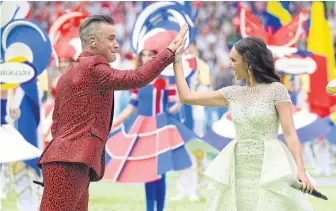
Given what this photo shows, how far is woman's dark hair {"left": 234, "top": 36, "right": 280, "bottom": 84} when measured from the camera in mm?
4414

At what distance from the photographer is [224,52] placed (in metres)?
16.2

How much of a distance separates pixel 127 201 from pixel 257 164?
477 centimetres

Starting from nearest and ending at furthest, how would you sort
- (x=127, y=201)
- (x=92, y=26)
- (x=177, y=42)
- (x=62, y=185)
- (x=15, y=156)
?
(x=62, y=185)
(x=92, y=26)
(x=177, y=42)
(x=15, y=156)
(x=127, y=201)

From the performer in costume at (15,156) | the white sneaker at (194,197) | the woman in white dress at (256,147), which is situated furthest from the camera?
the white sneaker at (194,197)

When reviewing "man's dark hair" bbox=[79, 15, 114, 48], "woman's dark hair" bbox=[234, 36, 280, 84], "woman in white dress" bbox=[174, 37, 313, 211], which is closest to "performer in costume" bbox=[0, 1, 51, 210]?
"woman in white dress" bbox=[174, 37, 313, 211]

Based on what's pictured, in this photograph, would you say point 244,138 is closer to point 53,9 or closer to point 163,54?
point 163,54

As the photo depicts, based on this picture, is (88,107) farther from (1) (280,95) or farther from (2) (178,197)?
(2) (178,197)

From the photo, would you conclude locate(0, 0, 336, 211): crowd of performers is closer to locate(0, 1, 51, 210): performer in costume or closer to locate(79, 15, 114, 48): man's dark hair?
locate(0, 1, 51, 210): performer in costume

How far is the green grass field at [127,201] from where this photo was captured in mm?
8391

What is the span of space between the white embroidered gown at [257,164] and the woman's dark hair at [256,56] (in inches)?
3.1

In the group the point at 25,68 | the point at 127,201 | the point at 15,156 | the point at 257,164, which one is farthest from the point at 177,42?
the point at 127,201

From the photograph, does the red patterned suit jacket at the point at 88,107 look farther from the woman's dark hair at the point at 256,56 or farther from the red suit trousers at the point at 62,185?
the woman's dark hair at the point at 256,56

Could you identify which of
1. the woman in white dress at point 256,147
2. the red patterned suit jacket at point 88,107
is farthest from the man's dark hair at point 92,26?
the woman in white dress at point 256,147

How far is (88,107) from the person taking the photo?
3791 mm
